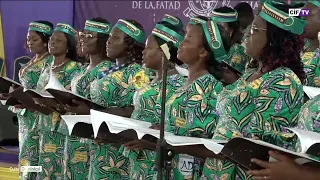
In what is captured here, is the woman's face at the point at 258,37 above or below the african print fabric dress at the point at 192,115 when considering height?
above

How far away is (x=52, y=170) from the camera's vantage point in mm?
4535

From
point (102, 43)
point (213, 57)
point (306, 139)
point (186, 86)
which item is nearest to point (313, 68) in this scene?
point (213, 57)

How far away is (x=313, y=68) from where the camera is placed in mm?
3139

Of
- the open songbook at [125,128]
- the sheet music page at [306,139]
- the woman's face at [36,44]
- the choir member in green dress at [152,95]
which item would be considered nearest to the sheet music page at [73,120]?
the open songbook at [125,128]

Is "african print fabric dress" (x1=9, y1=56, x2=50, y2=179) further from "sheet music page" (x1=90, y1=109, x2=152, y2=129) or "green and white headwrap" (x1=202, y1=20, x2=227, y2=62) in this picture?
"green and white headwrap" (x1=202, y1=20, x2=227, y2=62)

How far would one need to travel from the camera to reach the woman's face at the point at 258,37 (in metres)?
2.50

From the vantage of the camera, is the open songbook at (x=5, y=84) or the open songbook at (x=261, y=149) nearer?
the open songbook at (x=261, y=149)

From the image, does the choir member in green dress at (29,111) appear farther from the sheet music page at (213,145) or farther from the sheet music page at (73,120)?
the sheet music page at (213,145)

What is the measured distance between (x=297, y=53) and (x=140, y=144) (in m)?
0.79

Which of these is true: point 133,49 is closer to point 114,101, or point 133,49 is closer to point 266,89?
point 114,101

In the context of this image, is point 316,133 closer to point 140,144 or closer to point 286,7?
point 286,7

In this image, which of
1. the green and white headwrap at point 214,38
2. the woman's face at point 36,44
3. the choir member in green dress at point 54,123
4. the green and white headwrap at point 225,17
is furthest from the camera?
the woman's face at point 36,44

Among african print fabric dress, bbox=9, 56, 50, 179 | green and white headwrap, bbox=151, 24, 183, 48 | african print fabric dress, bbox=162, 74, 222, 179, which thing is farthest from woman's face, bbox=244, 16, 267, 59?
african print fabric dress, bbox=9, 56, 50, 179

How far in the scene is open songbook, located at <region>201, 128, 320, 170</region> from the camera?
2.00 metres
